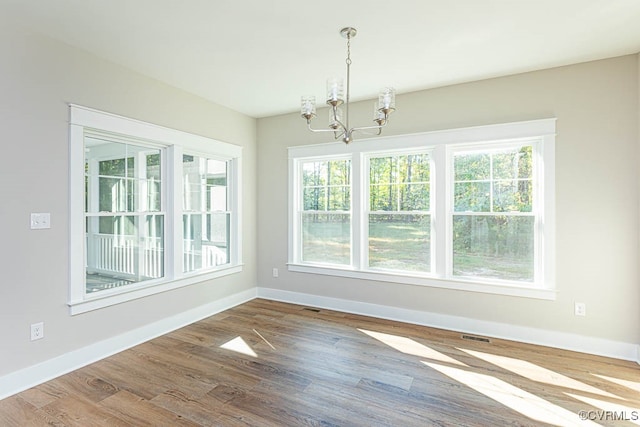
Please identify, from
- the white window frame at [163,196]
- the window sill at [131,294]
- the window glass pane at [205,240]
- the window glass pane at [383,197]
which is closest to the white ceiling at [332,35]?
the white window frame at [163,196]

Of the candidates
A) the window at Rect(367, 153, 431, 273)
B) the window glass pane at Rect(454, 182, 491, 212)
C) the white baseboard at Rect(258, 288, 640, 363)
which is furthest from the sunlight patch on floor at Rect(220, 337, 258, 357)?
the window glass pane at Rect(454, 182, 491, 212)

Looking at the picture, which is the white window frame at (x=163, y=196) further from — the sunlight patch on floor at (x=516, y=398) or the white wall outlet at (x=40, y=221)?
the sunlight patch on floor at (x=516, y=398)

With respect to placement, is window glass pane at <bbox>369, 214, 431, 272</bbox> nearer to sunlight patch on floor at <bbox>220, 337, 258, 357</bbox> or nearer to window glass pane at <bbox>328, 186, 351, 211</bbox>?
window glass pane at <bbox>328, 186, 351, 211</bbox>

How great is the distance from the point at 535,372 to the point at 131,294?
12.5 feet

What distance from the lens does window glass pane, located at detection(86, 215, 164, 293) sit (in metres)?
3.07

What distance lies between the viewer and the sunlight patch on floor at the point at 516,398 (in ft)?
6.95

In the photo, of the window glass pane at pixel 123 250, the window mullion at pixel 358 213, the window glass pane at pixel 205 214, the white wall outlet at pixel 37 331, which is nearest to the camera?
the white wall outlet at pixel 37 331

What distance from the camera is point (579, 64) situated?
3.10 metres

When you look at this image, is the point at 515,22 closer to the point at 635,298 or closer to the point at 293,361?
the point at 635,298

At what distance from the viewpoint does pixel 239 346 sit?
3230mm

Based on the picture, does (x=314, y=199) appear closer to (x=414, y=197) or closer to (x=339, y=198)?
(x=339, y=198)

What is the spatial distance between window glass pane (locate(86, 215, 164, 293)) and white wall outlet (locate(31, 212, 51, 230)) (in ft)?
1.28

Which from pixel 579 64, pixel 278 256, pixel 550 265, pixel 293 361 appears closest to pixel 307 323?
pixel 293 361

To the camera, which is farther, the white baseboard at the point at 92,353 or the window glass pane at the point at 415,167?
the window glass pane at the point at 415,167
